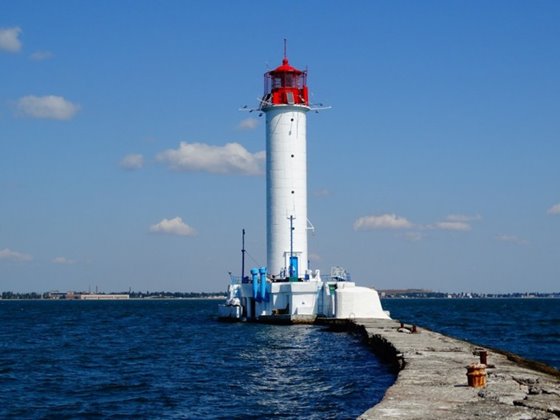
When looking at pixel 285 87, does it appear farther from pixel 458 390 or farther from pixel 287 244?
pixel 458 390

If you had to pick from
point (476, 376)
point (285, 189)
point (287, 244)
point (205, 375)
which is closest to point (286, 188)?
point (285, 189)

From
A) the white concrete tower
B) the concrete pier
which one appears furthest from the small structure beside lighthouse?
the concrete pier

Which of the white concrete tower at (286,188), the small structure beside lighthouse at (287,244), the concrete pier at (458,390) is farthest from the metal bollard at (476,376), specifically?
the white concrete tower at (286,188)

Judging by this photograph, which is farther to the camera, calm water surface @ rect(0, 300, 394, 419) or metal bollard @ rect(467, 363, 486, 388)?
calm water surface @ rect(0, 300, 394, 419)

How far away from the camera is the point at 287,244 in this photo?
51281 millimetres

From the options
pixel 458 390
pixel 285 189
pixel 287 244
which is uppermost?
pixel 285 189

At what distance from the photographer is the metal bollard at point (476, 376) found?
58.6 feet

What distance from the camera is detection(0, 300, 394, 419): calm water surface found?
20484 mm

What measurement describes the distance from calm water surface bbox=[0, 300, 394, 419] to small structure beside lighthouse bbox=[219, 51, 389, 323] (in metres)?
Answer: 5.30

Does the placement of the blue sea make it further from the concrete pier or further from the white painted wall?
the white painted wall

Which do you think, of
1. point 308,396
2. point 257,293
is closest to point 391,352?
point 308,396

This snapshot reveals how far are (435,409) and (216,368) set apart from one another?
14.7 m

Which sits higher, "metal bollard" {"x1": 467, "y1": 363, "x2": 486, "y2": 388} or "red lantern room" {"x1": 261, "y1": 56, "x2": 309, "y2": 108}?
"red lantern room" {"x1": 261, "y1": 56, "x2": 309, "y2": 108}

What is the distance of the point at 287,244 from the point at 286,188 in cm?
330
